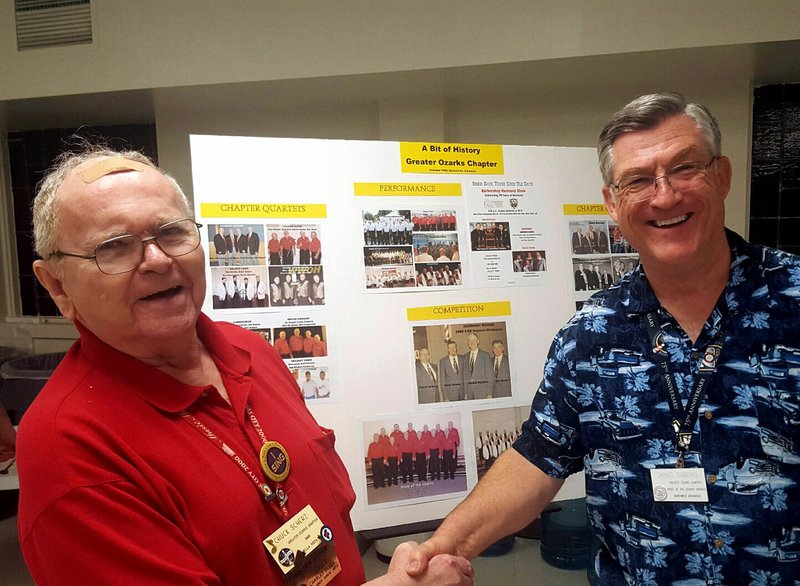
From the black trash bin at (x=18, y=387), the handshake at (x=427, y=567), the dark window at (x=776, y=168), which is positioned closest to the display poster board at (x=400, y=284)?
the handshake at (x=427, y=567)

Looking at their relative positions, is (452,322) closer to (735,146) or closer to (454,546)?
(454,546)

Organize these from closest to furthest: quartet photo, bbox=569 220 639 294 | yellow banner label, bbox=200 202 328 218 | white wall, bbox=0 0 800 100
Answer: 1. yellow banner label, bbox=200 202 328 218
2. quartet photo, bbox=569 220 639 294
3. white wall, bbox=0 0 800 100

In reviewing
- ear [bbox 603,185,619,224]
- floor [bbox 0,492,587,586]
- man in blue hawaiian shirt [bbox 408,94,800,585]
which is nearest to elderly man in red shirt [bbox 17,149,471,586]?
man in blue hawaiian shirt [bbox 408,94,800,585]

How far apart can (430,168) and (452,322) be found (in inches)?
23.5

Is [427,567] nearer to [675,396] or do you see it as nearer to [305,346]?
[675,396]

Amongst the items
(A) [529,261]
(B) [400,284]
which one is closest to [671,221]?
(A) [529,261]

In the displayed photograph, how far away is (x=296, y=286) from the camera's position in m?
1.84

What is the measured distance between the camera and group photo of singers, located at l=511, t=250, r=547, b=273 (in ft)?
6.68

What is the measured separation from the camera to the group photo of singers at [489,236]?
2.01 metres

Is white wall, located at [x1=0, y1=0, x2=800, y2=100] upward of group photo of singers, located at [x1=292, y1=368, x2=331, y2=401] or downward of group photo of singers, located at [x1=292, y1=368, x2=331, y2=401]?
upward

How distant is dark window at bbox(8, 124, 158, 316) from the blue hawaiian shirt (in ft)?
11.1

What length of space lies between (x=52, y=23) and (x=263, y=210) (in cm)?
197

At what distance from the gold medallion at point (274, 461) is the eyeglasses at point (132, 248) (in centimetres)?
45

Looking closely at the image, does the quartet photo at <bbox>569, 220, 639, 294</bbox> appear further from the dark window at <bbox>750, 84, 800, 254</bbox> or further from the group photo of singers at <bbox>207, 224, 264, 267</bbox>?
the dark window at <bbox>750, 84, 800, 254</bbox>
